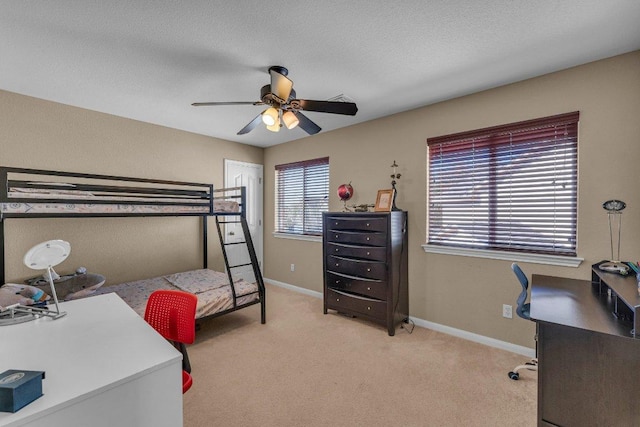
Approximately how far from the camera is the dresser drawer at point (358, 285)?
3.16m

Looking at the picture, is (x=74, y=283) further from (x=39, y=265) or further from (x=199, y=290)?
(x=39, y=265)

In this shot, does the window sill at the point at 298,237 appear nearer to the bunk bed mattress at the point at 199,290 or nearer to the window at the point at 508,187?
the bunk bed mattress at the point at 199,290

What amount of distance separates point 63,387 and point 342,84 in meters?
2.71

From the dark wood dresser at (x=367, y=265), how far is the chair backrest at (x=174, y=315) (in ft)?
6.53

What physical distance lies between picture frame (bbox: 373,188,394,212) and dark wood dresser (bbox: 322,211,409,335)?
0.15 metres

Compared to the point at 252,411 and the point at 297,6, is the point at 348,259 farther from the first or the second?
the point at 297,6

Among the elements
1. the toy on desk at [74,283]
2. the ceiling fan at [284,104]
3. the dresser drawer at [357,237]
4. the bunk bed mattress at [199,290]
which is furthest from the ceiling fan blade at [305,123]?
the toy on desk at [74,283]

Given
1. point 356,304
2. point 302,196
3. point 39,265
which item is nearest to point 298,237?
point 302,196

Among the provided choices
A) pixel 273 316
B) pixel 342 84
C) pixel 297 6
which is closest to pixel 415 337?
pixel 273 316

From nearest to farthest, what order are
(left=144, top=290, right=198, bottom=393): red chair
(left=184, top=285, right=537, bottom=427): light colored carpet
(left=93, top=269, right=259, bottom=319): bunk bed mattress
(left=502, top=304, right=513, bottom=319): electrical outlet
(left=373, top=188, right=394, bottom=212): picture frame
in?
(left=144, top=290, right=198, bottom=393): red chair
(left=184, top=285, right=537, bottom=427): light colored carpet
(left=502, top=304, right=513, bottom=319): electrical outlet
(left=93, top=269, right=259, bottom=319): bunk bed mattress
(left=373, top=188, right=394, bottom=212): picture frame

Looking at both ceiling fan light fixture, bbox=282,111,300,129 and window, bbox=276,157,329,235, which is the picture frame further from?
ceiling fan light fixture, bbox=282,111,300,129

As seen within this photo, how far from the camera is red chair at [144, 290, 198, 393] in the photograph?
1.69 meters

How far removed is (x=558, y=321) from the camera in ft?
4.83

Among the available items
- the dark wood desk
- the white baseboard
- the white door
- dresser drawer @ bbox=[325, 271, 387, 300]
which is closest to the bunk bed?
the white door
